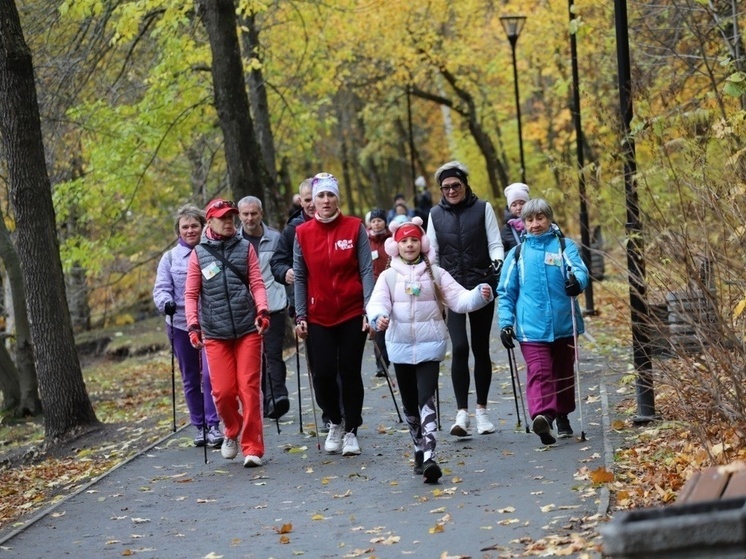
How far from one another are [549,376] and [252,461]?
8.42ft

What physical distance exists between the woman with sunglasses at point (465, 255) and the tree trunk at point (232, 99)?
8.72m

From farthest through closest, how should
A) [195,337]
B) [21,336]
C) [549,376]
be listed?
[21,336], [195,337], [549,376]

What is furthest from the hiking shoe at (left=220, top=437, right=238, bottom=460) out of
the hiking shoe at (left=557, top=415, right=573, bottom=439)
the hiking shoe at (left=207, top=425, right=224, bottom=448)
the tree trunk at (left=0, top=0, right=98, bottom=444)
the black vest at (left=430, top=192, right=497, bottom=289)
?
the tree trunk at (left=0, top=0, right=98, bottom=444)

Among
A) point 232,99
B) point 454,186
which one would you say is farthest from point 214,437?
point 232,99

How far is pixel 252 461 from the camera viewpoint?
10.6 metres

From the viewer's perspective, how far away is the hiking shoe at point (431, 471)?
29.6ft

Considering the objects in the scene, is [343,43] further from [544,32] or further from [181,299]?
[181,299]

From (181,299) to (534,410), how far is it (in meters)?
3.66

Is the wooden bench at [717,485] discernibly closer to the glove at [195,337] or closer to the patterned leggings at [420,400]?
the patterned leggings at [420,400]

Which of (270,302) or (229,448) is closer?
(229,448)

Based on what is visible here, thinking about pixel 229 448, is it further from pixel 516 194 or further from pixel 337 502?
pixel 516 194

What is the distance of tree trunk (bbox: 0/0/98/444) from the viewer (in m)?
13.3

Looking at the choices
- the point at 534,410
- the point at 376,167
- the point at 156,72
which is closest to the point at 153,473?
the point at 534,410

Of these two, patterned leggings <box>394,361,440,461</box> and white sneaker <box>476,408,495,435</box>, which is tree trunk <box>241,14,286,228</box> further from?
patterned leggings <box>394,361,440,461</box>
